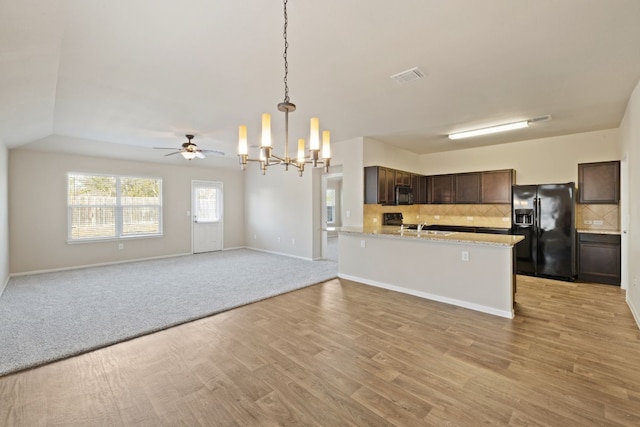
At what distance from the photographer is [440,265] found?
13.3 feet

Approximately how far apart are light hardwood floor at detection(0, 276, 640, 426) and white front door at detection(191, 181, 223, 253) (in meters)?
5.25

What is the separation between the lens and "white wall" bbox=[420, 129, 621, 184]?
5145 mm

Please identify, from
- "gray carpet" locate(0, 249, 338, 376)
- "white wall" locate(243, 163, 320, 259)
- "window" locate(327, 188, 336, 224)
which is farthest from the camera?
"window" locate(327, 188, 336, 224)

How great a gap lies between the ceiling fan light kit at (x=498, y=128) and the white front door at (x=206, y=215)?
6527 millimetres

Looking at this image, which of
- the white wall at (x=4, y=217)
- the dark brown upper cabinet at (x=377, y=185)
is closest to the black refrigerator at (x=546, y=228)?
the dark brown upper cabinet at (x=377, y=185)

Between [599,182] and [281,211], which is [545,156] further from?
[281,211]

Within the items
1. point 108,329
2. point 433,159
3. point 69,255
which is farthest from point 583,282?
point 69,255

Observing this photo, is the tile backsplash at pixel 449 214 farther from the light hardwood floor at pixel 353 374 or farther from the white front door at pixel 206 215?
the white front door at pixel 206 215

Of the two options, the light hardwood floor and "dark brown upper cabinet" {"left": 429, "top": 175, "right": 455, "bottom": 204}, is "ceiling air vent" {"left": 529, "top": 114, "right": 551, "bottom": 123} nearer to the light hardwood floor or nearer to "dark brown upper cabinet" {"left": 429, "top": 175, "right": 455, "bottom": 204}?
"dark brown upper cabinet" {"left": 429, "top": 175, "right": 455, "bottom": 204}

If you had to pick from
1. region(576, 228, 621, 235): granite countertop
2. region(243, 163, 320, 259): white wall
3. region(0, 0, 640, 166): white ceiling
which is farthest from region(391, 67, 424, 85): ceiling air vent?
region(576, 228, 621, 235): granite countertop

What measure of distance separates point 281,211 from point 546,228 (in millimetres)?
5812

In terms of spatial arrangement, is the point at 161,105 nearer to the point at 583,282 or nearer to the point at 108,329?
the point at 108,329

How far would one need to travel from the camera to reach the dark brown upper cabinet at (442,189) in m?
6.74

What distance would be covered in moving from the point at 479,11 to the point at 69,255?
318 inches
